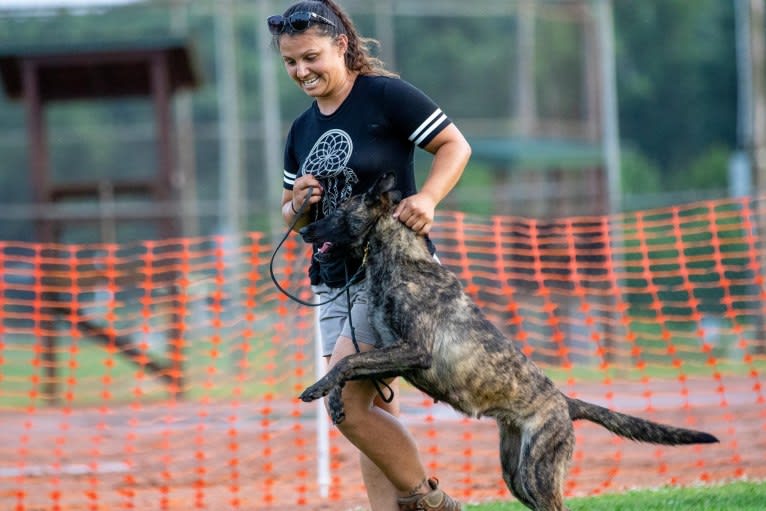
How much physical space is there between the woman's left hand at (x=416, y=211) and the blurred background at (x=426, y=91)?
10789mm

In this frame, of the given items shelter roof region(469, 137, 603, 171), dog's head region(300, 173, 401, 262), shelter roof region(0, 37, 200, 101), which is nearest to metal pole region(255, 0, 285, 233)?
shelter roof region(0, 37, 200, 101)

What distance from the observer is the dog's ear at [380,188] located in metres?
4.30

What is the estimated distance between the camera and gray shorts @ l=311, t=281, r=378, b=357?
452 cm

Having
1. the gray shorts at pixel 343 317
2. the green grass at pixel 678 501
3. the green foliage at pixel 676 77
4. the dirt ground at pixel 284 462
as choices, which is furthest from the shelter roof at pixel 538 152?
the gray shorts at pixel 343 317

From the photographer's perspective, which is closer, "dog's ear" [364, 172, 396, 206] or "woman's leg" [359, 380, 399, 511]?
"dog's ear" [364, 172, 396, 206]

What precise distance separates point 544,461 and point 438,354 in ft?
2.01

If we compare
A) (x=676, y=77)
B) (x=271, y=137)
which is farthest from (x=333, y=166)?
(x=676, y=77)

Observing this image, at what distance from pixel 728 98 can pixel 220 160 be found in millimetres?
17907

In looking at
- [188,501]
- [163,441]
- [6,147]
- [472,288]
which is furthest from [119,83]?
[6,147]

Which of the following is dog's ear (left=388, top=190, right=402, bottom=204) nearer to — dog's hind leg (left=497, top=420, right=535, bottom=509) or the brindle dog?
the brindle dog

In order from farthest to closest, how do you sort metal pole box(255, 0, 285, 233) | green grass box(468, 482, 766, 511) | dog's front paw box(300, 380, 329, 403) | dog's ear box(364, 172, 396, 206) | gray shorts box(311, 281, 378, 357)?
metal pole box(255, 0, 285, 233) → green grass box(468, 482, 766, 511) → gray shorts box(311, 281, 378, 357) → dog's ear box(364, 172, 396, 206) → dog's front paw box(300, 380, 329, 403)

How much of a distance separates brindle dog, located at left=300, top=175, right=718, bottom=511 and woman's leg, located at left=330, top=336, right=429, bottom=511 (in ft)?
0.48

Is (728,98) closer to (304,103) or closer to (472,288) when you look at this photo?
(304,103)

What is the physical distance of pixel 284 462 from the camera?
354 inches
